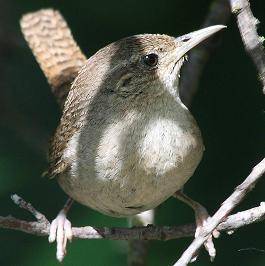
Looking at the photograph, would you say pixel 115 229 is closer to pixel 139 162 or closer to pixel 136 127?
pixel 139 162

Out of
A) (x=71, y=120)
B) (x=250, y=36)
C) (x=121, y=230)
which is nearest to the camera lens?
(x=250, y=36)

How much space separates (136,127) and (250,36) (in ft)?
2.56

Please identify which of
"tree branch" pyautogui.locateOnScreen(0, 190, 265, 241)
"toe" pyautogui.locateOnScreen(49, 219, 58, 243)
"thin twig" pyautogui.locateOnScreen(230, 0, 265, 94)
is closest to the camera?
"thin twig" pyautogui.locateOnScreen(230, 0, 265, 94)

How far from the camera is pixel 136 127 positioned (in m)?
A: 2.94

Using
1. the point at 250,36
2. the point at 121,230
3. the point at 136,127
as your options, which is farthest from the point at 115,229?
the point at 250,36

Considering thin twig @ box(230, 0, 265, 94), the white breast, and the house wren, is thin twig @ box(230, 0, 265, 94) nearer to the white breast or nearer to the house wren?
the house wren

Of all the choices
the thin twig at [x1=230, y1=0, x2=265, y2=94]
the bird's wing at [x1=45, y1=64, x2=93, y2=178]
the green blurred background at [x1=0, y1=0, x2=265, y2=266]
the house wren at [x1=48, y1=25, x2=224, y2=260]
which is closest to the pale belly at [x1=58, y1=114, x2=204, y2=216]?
the house wren at [x1=48, y1=25, x2=224, y2=260]

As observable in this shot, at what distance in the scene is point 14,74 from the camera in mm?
4629

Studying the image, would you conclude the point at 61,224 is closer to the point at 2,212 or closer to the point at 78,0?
the point at 2,212

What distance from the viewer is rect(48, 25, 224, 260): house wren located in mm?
2936

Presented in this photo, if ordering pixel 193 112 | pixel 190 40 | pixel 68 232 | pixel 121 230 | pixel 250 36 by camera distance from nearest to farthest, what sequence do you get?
pixel 250 36 → pixel 121 230 → pixel 190 40 → pixel 68 232 → pixel 193 112

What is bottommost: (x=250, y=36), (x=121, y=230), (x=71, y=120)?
(x=121, y=230)

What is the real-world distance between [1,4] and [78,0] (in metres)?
0.50

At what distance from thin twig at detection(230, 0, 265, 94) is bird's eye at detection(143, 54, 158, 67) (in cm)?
68
